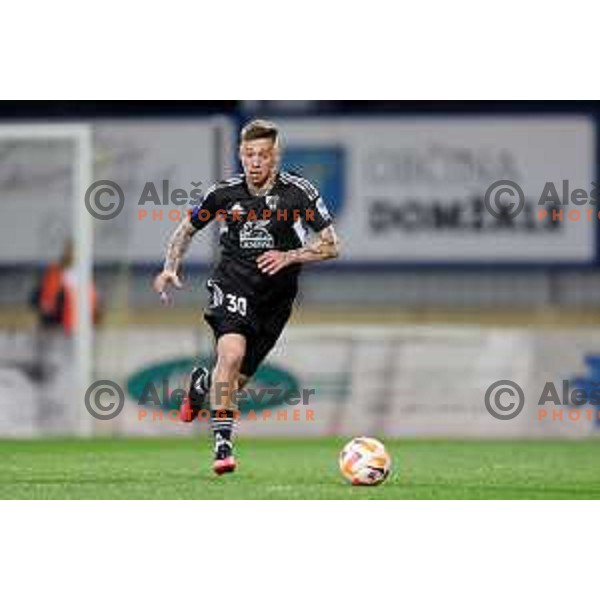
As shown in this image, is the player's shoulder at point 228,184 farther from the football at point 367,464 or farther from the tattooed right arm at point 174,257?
the football at point 367,464

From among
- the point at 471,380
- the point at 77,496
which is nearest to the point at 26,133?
the point at 471,380

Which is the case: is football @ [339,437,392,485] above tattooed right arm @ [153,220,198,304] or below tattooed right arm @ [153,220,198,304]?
below

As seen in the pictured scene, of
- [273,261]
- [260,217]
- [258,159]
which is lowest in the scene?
[273,261]

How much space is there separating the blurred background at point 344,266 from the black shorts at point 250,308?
8.34 meters

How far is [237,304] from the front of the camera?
46.4 ft

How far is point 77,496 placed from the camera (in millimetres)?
12750

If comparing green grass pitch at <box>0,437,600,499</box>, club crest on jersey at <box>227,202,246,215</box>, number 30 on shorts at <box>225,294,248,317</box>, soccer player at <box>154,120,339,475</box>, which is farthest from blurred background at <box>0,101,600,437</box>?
club crest on jersey at <box>227,202,246,215</box>

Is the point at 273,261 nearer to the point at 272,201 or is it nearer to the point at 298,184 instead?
the point at 272,201

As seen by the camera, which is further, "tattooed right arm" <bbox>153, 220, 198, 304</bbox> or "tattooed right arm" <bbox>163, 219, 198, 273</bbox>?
"tattooed right arm" <bbox>163, 219, 198, 273</bbox>

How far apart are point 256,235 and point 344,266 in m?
15.7

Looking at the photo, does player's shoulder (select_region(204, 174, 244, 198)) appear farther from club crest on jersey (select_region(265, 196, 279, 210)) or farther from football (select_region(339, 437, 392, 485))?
football (select_region(339, 437, 392, 485))

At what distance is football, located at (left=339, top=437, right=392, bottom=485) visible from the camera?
13430 mm

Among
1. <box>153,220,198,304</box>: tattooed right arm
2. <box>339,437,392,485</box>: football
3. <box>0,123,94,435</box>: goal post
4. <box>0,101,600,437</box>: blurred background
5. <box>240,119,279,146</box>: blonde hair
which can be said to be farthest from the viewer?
<box>0,101,600,437</box>: blurred background

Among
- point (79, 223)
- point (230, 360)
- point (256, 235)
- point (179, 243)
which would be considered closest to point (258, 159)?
point (256, 235)
